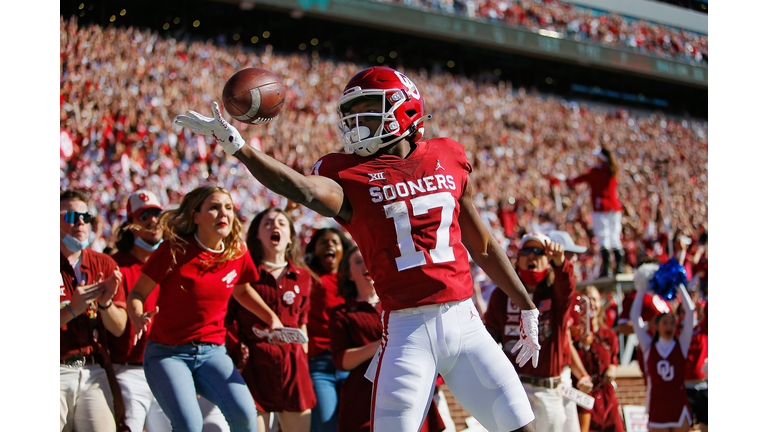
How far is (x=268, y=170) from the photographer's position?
2221 mm

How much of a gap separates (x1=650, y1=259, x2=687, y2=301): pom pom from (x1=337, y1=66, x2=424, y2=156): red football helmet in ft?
12.8

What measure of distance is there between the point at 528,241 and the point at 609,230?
19.6 ft

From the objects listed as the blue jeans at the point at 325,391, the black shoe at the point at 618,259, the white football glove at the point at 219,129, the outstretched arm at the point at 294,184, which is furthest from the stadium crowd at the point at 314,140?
the white football glove at the point at 219,129

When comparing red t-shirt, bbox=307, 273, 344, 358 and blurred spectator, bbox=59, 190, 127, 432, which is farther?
red t-shirt, bbox=307, 273, 344, 358

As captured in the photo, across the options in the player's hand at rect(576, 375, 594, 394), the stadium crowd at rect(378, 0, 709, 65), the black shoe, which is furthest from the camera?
the stadium crowd at rect(378, 0, 709, 65)

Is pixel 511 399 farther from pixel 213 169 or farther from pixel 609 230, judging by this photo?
pixel 213 169

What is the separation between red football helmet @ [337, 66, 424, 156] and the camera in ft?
9.00

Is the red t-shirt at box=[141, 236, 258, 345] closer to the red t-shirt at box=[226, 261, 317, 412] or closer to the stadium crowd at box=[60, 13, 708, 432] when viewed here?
the red t-shirt at box=[226, 261, 317, 412]

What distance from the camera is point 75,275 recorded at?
404 cm

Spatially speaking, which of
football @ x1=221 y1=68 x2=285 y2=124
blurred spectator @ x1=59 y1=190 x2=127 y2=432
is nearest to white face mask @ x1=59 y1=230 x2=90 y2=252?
blurred spectator @ x1=59 y1=190 x2=127 y2=432

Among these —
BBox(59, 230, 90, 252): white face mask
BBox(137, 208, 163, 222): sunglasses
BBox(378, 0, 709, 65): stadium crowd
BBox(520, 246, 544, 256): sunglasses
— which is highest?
BBox(378, 0, 709, 65): stadium crowd

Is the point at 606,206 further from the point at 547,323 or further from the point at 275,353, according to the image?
the point at 275,353

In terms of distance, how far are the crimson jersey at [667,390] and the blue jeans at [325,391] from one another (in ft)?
8.40

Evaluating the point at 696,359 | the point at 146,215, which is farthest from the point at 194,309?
the point at 696,359
